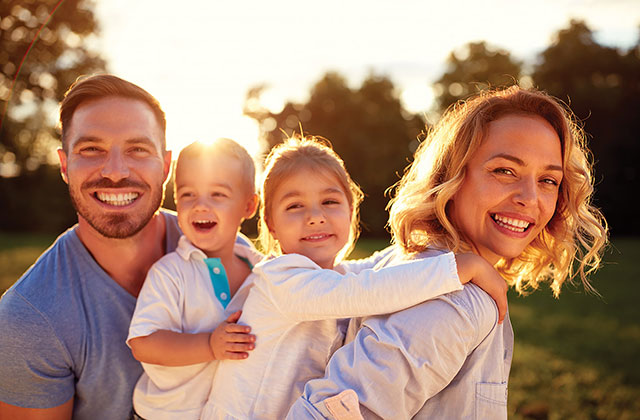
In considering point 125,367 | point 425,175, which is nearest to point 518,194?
point 425,175

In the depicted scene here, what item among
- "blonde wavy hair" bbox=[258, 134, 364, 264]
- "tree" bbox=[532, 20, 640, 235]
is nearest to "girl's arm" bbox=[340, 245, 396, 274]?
"blonde wavy hair" bbox=[258, 134, 364, 264]

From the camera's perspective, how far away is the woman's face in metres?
2.43

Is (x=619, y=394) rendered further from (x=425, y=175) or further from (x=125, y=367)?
(x=125, y=367)

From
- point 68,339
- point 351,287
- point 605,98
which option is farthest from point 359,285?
point 605,98

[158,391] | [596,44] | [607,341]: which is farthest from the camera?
[596,44]

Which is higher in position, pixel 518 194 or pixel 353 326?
pixel 518 194

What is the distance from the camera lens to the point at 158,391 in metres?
2.81

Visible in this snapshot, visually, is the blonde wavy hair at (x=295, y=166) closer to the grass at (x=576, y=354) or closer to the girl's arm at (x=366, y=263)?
the girl's arm at (x=366, y=263)

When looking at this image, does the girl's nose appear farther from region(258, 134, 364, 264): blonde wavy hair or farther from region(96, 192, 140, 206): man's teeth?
region(96, 192, 140, 206): man's teeth

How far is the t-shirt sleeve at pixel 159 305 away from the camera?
105 inches

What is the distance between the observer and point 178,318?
2.78m

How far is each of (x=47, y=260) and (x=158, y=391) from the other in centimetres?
108

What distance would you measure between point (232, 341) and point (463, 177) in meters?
1.37

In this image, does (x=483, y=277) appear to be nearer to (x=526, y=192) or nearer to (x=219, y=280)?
(x=526, y=192)
